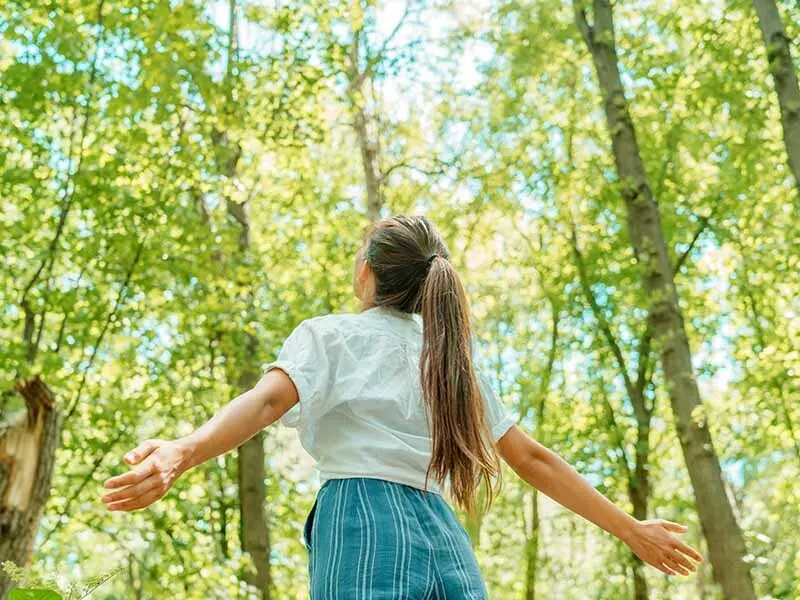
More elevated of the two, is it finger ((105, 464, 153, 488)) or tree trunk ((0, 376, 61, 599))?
tree trunk ((0, 376, 61, 599))

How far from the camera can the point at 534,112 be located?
53.1 ft

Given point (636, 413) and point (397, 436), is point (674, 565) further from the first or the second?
point (636, 413)

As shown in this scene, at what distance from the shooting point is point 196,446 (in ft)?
7.07

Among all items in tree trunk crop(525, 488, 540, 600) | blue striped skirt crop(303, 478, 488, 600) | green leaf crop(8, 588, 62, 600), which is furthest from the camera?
tree trunk crop(525, 488, 540, 600)

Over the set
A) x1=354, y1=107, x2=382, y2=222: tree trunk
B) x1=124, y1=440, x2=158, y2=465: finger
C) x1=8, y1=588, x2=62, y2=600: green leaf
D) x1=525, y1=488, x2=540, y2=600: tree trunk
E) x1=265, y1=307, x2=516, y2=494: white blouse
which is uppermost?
x1=354, y1=107, x2=382, y2=222: tree trunk

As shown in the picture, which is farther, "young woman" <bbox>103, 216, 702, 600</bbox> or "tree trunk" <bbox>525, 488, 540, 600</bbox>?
"tree trunk" <bbox>525, 488, 540, 600</bbox>

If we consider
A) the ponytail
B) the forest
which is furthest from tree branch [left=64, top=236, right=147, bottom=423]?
the ponytail

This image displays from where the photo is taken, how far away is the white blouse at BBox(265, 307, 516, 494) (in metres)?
2.50

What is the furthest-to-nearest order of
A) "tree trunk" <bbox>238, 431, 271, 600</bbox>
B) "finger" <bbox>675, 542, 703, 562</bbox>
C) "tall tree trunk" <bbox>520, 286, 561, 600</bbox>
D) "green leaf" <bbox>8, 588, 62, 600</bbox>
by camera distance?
"tall tree trunk" <bbox>520, 286, 561, 600</bbox> → "tree trunk" <bbox>238, 431, 271, 600</bbox> → "finger" <bbox>675, 542, 703, 562</bbox> → "green leaf" <bbox>8, 588, 62, 600</bbox>

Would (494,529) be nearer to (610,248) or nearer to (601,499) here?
(610,248)

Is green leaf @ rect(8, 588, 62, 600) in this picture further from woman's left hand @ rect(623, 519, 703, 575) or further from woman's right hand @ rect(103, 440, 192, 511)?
woman's left hand @ rect(623, 519, 703, 575)

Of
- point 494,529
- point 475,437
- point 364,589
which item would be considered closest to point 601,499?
point 475,437

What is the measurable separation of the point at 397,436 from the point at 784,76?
528 centimetres

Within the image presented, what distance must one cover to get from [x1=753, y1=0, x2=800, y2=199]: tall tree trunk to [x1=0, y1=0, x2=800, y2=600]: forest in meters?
0.02
